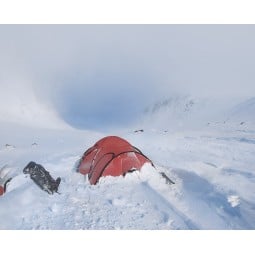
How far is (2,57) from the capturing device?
19328mm

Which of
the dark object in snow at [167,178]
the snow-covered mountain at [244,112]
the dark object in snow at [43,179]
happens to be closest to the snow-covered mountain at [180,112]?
the snow-covered mountain at [244,112]

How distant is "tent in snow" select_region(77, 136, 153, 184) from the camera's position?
6.96m

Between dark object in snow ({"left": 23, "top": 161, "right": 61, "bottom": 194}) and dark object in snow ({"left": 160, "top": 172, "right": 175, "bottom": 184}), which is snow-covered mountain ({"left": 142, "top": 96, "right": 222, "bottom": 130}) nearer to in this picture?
dark object in snow ({"left": 160, "top": 172, "right": 175, "bottom": 184})

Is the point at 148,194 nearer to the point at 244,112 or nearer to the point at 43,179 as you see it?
the point at 43,179

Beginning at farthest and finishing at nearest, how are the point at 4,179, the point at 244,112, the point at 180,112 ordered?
the point at 180,112 < the point at 244,112 < the point at 4,179

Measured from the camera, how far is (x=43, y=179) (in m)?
6.68

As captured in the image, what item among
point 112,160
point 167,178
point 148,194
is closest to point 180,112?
point 167,178

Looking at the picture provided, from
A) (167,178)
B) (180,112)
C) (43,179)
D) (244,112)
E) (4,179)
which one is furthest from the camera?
(180,112)

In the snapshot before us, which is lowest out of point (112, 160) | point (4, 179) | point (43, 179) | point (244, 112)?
point (244, 112)

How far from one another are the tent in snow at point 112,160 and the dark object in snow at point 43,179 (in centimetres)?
69

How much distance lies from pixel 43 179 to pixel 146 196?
1.83 meters

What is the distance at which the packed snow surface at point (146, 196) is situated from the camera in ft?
18.1

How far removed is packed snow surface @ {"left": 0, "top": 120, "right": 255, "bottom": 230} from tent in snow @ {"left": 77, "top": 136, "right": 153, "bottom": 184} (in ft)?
0.45

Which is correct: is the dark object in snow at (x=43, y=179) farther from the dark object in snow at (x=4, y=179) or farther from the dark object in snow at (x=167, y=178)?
the dark object in snow at (x=167, y=178)
